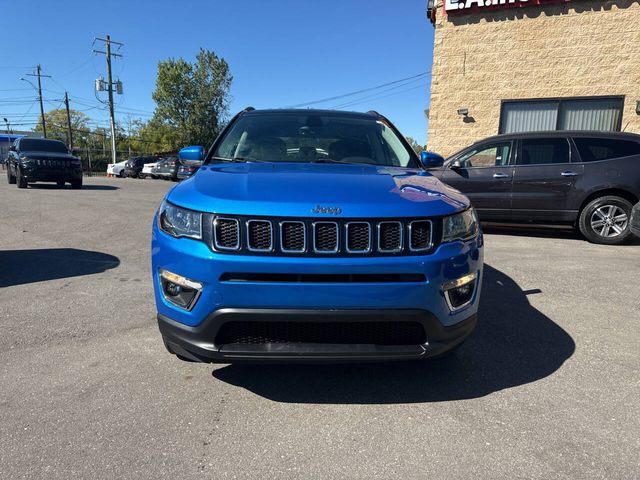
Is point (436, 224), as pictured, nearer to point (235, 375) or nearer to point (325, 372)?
point (325, 372)

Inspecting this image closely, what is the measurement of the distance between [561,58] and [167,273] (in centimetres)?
1276

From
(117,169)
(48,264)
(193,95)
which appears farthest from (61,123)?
(48,264)

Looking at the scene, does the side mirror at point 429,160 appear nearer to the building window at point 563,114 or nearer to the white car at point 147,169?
the building window at point 563,114

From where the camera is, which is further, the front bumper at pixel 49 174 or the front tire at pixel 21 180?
the front tire at pixel 21 180

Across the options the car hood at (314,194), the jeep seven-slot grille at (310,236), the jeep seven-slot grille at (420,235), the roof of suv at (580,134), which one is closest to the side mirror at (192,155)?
the car hood at (314,194)

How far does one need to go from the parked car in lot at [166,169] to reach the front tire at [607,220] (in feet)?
72.6

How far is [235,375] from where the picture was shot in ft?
8.85

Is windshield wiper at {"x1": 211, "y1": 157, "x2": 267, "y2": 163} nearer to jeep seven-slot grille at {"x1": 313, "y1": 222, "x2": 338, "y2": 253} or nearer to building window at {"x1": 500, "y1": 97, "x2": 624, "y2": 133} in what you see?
jeep seven-slot grille at {"x1": 313, "y1": 222, "x2": 338, "y2": 253}

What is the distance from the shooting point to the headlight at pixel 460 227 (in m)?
2.27

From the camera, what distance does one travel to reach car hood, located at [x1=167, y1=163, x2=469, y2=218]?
6.99 feet

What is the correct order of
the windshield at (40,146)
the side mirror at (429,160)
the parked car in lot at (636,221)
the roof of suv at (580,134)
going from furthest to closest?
the windshield at (40,146), the roof of suv at (580,134), the parked car in lot at (636,221), the side mirror at (429,160)

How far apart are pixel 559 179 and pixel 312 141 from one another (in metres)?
5.23

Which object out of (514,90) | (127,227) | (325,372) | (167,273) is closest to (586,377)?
(325,372)

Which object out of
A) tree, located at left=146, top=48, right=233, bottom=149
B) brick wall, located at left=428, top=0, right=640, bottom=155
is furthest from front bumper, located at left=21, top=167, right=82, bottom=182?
tree, located at left=146, top=48, right=233, bottom=149
